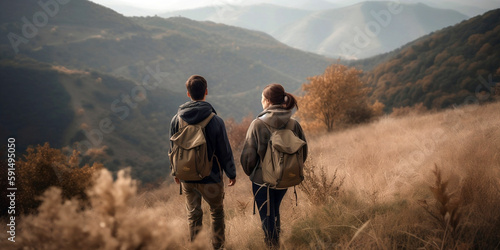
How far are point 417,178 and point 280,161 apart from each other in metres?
2.36

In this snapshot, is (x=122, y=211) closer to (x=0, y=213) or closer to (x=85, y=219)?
(x=85, y=219)

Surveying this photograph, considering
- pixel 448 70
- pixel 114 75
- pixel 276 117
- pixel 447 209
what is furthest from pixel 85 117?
pixel 448 70

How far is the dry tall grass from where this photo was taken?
3.40 ft

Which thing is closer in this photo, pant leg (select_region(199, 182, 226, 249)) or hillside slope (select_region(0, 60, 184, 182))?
pant leg (select_region(199, 182, 226, 249))

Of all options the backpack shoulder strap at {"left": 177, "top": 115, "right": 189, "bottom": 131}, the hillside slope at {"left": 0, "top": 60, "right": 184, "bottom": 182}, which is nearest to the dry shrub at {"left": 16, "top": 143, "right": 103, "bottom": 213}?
the backpack shoulder strap at {"left": 177, "top": 115, "right": 189, "bottom": 131}

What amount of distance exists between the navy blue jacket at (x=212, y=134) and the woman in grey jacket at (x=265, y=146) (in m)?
0.25

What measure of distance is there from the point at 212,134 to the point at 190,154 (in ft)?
1.05

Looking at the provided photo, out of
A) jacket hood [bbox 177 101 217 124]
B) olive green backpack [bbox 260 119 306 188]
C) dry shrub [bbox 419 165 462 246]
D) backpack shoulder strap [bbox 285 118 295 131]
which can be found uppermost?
jacket hood [bbox 177 101 217 124]

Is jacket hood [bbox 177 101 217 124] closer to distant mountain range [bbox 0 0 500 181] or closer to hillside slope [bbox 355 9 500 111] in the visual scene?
hillside slope [bbox 355 9 500 111]

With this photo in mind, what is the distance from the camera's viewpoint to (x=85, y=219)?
1118 mm

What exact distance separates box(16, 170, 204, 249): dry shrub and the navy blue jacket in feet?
4.66

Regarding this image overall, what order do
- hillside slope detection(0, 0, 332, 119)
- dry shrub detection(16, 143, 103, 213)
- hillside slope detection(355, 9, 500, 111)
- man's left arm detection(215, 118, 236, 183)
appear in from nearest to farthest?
man's left arm detection(215, 118, 236, 183) → dry shrub detection(16, 143, 103, 213) → hillside slope detection(355, 9, 500, 111) → hillside slope detection(0, 0, 332, 119)

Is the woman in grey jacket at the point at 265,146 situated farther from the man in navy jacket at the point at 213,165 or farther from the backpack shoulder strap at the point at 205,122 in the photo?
the backpack shoulder strap at the point at 205,122

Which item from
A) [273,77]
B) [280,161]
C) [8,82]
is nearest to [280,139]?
[280,161]
